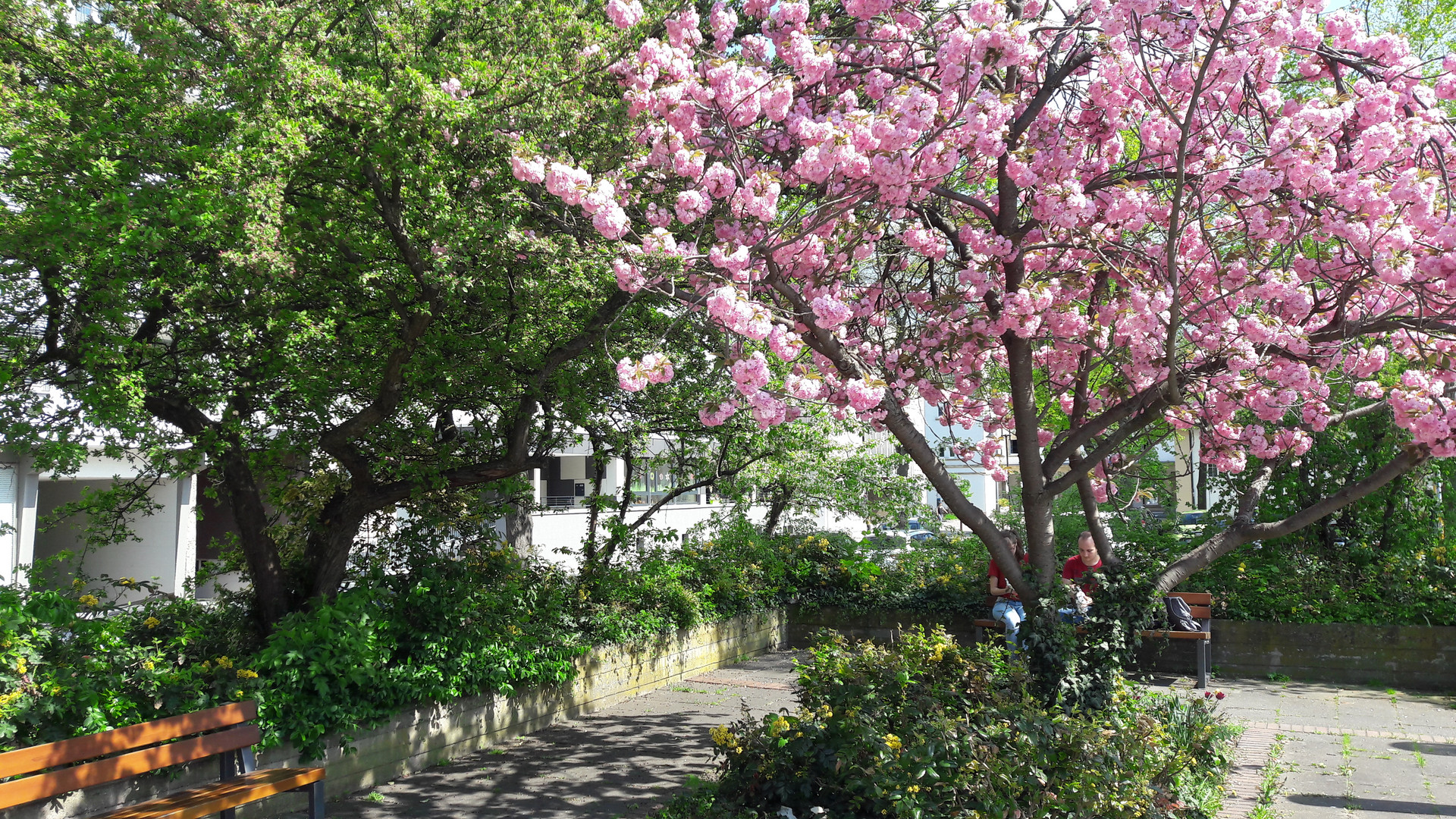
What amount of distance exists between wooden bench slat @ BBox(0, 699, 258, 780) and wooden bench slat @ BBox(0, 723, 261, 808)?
0.17 feet

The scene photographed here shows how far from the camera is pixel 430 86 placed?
5.92 metres

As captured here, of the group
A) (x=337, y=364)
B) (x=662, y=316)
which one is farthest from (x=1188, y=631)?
(x=337, y=364)

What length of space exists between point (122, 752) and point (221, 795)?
62 cm

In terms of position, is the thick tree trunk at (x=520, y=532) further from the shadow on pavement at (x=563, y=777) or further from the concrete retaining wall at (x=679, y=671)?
the shadow on pavement at (x=563, y=777)

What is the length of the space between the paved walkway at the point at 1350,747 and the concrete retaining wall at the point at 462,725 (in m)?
5.21

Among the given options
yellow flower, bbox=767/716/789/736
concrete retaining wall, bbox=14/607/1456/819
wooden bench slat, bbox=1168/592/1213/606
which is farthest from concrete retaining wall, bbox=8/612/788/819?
wooden bench slat, bbox=1168/592/1213/606

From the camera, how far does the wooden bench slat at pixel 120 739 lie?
14.6 feet

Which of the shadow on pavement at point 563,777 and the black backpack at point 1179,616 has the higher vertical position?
the black backpack at point 1179,616

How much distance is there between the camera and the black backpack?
9.26m

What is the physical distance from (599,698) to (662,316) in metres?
3.72

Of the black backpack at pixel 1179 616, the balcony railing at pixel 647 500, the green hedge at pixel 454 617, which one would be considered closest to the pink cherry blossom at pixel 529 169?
the green hedge at pixel 454 617

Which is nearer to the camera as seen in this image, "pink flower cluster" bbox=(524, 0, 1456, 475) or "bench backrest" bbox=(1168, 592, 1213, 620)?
"pink flower cluster" bbox=(524, 0, 1456, 475)

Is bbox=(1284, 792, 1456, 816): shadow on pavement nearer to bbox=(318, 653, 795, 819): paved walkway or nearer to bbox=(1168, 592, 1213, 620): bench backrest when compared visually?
bbox=(318, 653, 795, 819): paved walkway

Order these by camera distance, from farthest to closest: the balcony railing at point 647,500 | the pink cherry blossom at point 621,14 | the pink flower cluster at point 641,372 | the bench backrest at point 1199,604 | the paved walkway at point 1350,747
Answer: the balcony railing at point 647,500
the bench backrest at point 1199,604
the pink cherry blossom at point 621,14
the paved walkway at point 1350,747
the pink flower cluster at point 641,372
